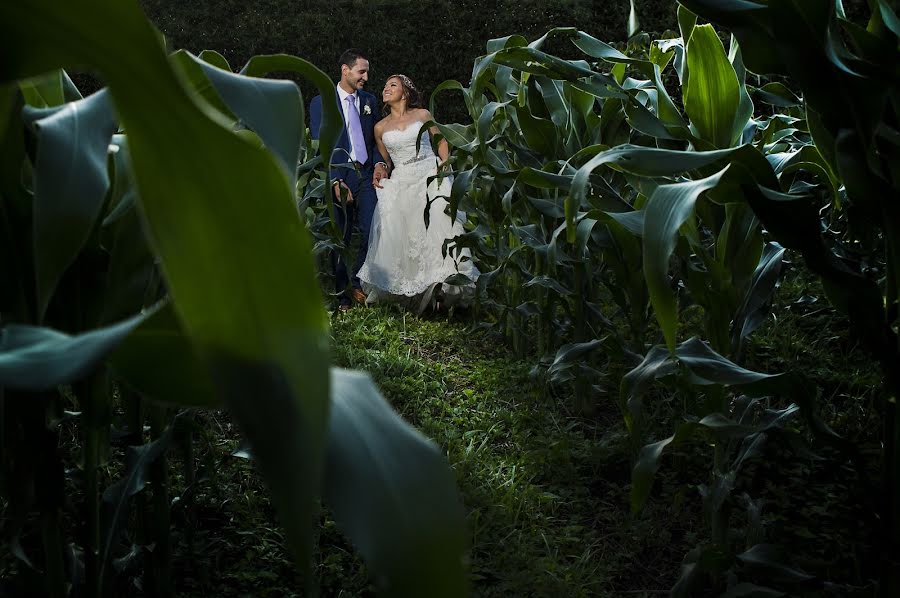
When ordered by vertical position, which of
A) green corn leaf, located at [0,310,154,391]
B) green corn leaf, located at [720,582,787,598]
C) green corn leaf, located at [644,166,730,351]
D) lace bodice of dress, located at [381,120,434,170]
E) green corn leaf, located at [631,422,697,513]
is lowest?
lace bodice of dress, located at [381,120,434,170]

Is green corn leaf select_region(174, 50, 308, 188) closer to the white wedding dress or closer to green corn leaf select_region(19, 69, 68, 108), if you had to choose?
green corn leaf select_region(19, 69, 68, 108)

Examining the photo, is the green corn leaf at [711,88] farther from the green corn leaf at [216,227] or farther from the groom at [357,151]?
the groom at [357,151]

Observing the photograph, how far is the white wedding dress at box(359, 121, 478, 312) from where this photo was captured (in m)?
5.39

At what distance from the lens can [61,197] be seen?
2.20 feet

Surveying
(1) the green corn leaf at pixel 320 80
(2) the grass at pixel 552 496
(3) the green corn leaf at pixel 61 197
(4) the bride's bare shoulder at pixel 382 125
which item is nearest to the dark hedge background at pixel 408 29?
(4) the bride's bare shoulder at pixel 382 125

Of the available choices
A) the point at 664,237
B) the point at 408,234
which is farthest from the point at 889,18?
the point at 408,234

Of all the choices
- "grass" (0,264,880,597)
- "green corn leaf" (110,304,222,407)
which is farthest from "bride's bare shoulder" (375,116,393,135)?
"green corn leaf" (110,304,222,407)

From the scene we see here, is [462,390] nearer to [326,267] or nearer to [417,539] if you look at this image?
[326,267]

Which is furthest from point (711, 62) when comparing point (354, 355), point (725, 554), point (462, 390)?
point (354, 355)

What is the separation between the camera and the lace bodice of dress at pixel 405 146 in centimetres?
554

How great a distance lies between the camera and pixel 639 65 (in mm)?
1845

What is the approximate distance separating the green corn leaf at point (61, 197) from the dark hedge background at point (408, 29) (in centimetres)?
934

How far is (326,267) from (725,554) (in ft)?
14.6

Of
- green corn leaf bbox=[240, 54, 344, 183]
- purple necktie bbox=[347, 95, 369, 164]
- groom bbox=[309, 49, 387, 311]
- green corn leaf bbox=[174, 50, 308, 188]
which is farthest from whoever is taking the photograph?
purple necktie bbox=[347, 95, 369, 164]
